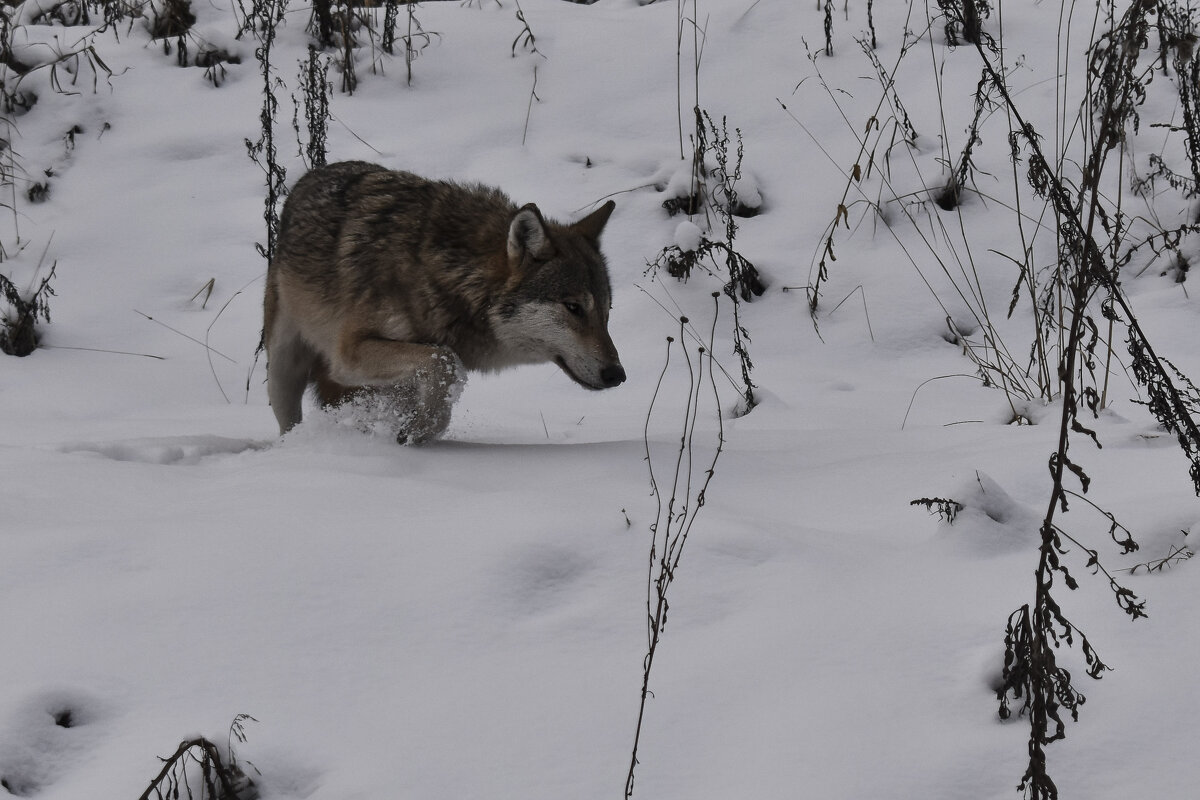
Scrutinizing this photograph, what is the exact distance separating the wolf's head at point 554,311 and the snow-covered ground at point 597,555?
0.53 metres

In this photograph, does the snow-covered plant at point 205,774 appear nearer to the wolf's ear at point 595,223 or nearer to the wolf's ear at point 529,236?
the wolf's ear at point 529,236

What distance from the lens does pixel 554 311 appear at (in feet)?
15.9

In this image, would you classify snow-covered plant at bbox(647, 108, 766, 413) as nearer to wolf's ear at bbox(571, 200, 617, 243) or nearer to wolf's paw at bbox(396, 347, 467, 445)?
wolf's ear at bbox(571, 200, 617, 243)

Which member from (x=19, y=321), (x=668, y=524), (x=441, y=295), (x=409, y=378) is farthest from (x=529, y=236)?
(x=19, y=321)

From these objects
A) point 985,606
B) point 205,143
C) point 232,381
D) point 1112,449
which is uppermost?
point 985,606

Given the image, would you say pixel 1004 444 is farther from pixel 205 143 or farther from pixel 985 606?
pixel 205 143

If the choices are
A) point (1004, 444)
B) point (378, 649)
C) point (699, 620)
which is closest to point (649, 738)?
point (699, 620)

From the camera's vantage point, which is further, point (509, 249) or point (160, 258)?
point (160, 258)

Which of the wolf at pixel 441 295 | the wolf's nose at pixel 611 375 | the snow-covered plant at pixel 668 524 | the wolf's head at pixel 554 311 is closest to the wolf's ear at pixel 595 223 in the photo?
the wolf at pixel 441 295

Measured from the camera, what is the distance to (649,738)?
2238 millimetres

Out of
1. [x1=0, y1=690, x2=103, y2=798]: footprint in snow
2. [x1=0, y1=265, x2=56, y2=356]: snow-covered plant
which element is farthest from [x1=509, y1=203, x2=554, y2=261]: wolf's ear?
[x1=0, y1=265, x2=56, y2=356]: snow-covered plant

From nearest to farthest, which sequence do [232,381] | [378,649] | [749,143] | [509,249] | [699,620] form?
[378,649], [699,620], [509,249], [232,381], [749,143]

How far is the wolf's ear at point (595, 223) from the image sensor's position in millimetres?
5289

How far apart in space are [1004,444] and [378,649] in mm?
2634
